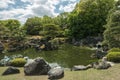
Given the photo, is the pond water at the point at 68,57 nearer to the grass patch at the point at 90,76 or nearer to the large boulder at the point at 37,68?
the large boulder at the point at 37,68

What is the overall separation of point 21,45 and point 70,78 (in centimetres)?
4087

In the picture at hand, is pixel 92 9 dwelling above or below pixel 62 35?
above

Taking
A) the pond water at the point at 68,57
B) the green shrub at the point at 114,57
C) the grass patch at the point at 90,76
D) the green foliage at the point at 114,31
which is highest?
the green foliage at the point at 114,31

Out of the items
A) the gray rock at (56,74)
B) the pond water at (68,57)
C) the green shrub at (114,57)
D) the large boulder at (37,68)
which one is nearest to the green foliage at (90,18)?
the pond water at (68,57)

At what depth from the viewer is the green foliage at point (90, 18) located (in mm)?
65125

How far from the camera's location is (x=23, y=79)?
1866cm

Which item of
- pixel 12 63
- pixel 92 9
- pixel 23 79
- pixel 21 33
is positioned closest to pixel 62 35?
pixel 92 9

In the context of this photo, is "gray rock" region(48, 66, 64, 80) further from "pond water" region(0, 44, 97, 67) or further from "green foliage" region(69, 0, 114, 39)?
"green foliage" region(69, 0, 114, 39)

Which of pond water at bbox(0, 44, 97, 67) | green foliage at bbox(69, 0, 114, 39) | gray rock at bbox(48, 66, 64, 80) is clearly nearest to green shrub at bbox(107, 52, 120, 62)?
gray rock at bbox(48, 66, 64, 80)

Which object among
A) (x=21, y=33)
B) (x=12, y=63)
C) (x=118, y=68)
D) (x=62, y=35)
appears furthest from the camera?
(x=62, y=35)

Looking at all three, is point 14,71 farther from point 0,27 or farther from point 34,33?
point 34,33

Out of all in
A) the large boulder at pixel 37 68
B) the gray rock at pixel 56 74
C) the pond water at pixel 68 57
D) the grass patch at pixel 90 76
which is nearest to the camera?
the grass patch at pixel 90 76

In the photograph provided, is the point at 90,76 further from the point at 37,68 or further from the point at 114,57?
the point at 114,57

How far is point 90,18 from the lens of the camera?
67.1m
